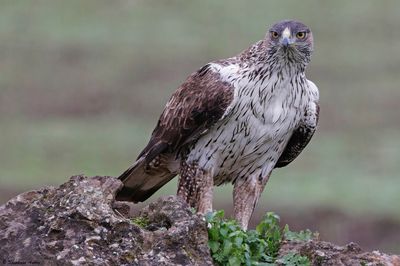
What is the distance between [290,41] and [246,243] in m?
2.51

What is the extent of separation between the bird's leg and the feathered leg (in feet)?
0.99

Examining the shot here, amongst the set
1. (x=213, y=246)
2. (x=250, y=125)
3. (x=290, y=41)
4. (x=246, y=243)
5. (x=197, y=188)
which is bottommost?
(x=213, y=246)

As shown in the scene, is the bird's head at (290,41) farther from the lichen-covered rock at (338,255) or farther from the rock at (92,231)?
the rock at (92,231)

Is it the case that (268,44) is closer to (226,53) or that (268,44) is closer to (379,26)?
(226,53)

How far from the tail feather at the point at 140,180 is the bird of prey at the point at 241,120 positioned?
0.03 metres

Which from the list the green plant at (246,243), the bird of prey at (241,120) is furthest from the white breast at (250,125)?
the green plant at (246,243)

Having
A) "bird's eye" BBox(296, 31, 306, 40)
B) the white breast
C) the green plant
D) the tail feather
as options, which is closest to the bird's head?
"bird's eye" BBox(296, 31, 306, 40)

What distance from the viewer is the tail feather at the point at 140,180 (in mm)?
12547

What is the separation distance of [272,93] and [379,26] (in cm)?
2582

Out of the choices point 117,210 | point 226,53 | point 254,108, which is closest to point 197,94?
point 254,108

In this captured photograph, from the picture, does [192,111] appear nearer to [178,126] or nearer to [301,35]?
[178,126]

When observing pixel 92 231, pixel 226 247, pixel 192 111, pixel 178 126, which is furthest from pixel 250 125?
pixel 92 231

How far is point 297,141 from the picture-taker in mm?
12523

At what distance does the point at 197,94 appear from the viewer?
12.0 meters
